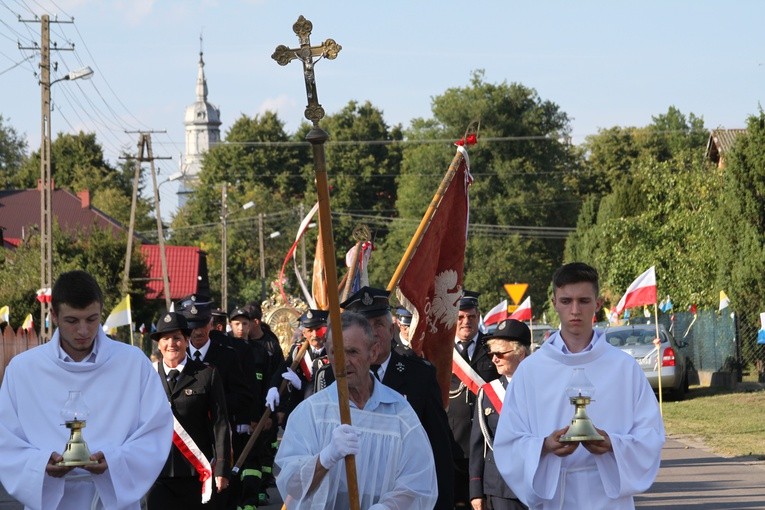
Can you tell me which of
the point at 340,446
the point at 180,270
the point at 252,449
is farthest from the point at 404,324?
the point at 180,270

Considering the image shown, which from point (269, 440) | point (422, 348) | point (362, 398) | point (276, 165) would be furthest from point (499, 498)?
point (276, 165)

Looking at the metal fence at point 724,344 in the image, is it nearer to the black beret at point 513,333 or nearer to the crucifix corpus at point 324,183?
the black beret at point 513,333

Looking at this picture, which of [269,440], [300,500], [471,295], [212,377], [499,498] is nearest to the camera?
[300,500]

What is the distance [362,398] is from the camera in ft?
19.2

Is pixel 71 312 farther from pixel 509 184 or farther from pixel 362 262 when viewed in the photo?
pixel 509 184

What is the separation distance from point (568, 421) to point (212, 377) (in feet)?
14.0

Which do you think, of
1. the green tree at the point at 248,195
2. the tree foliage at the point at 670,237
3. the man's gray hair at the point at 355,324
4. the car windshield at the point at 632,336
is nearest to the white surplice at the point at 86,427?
the man's gray hair at the point at 355,324

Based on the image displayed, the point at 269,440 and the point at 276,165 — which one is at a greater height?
the point at 276,165

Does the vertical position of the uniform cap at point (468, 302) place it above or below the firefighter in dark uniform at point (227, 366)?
above

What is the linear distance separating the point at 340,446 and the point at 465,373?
5.24m

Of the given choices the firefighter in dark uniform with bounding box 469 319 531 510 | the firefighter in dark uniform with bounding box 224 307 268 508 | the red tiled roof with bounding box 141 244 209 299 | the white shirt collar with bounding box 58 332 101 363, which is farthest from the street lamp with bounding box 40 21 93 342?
the red tiled roof with bounding box 141 244 209 299

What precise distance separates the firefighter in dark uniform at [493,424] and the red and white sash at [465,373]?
163cm

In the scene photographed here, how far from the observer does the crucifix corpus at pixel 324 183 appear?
5.59 m

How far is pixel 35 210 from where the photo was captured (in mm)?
82875
